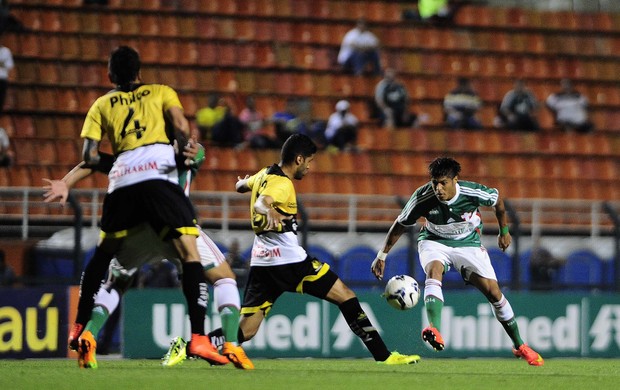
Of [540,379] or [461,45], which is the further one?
[461,45]

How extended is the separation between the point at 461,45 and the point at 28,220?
39.0ft

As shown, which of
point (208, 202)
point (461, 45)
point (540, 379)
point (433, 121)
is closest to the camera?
point (540, 379)

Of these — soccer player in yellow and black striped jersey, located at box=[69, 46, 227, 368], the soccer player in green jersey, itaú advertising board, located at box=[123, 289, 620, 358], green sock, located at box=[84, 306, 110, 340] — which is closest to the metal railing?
itaú advertising board, located at box=[123, 289, 620, 358]

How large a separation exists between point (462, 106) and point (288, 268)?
12.5 meters

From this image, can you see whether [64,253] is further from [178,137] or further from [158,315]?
[178,137]

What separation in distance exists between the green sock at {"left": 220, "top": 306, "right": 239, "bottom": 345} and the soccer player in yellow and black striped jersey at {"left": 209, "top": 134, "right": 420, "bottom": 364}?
37.5 inches

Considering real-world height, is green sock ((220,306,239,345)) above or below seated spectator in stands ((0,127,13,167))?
below

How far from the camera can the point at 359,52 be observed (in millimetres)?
23031

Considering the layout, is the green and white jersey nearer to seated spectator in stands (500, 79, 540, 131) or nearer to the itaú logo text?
the itaú logo text

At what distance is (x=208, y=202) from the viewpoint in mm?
18000

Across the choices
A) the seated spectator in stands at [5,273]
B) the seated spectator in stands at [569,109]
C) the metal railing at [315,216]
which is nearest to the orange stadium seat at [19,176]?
the metal railing at [315,216]

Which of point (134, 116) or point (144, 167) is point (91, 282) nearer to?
point (144, 167)

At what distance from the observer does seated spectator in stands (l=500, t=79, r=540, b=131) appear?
906 inches

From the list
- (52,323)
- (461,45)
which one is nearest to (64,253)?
(52,323)
